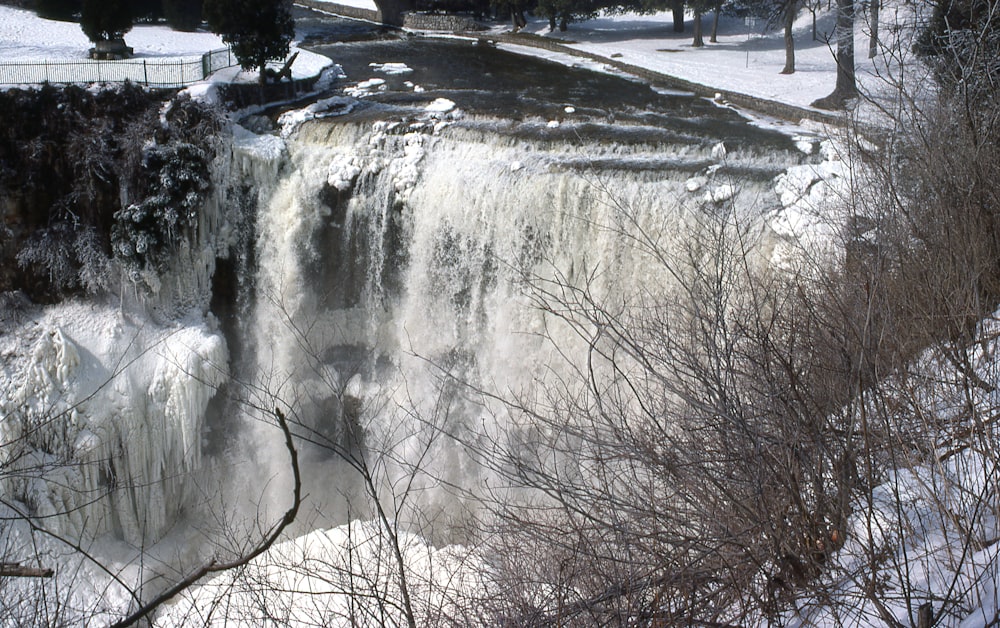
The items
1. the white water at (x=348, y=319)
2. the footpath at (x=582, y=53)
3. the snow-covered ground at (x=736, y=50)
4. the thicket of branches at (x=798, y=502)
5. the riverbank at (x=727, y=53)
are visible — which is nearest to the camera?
the thicket of branches at (x=798, y=502)

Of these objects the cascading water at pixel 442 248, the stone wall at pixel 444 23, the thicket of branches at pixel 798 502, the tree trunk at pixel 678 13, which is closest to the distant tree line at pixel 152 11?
the stone wall at pixel 444 23

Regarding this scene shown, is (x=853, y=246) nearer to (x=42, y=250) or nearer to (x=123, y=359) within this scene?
(x=123, y=359)

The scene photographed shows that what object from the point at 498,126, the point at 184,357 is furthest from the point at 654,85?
the point at 184,357

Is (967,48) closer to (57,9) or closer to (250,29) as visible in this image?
(250,29)

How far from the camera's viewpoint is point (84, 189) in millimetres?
14242

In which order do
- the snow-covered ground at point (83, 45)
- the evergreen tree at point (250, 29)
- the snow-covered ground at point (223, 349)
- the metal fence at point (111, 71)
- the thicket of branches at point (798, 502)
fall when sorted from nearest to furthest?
1. the thicket of branches at point (798, 502)
2. the snow-covered ground at point (223, 349)
3. the metal fence at point (111, 71)
4. the evergreen tree at point (250, 29)
5. the snow-covered ground at point (83, 45)

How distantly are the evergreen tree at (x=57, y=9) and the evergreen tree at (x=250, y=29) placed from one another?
7.53m

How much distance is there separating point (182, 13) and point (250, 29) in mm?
7006

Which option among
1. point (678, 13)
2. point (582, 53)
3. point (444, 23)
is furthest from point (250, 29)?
point (678, 13)

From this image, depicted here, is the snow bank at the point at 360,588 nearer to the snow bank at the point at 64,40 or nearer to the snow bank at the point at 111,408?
the snow bank at the point at 111,408

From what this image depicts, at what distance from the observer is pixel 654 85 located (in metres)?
19.8

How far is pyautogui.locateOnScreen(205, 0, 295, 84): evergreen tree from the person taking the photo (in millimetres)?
17297

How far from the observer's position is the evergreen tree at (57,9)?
22703 mm

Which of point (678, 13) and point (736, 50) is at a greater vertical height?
point (678, 13)
